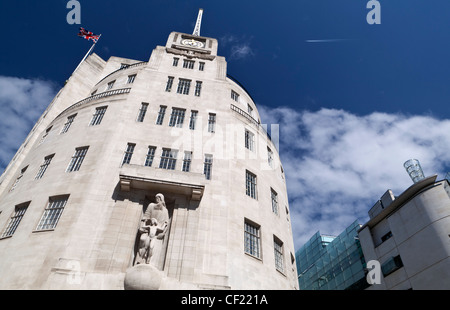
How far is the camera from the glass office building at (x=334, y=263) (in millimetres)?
49094

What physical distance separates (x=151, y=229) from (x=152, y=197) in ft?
12.0

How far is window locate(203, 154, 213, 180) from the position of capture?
25372 mm

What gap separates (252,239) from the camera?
2392 centimetres

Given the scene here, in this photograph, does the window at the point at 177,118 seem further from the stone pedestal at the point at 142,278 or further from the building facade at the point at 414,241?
the building facade at the point at 414,241

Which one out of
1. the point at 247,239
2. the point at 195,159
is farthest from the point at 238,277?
the point at 195,159

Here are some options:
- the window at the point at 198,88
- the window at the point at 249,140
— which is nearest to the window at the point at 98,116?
the window at the point at 198,88

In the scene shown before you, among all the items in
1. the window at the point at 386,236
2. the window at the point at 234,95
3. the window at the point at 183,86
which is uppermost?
the window at the point at 234,95

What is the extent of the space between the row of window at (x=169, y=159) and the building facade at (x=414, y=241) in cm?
2928

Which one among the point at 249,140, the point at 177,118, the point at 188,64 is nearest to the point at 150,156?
the point at 177,118

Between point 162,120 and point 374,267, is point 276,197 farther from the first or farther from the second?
point 374,267

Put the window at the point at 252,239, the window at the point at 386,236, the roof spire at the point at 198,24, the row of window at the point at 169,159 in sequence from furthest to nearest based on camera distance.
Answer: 1. the roof spire at the point at 198,24
2. the window at the point at 386,236
3. the row of window at the point at 169,159
4. the window at the point at 252,239

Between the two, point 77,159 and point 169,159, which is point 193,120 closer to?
point 169,159

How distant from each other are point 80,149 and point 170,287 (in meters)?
15.7

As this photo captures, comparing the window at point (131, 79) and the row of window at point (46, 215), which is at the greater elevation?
the window at point (131, 79)
